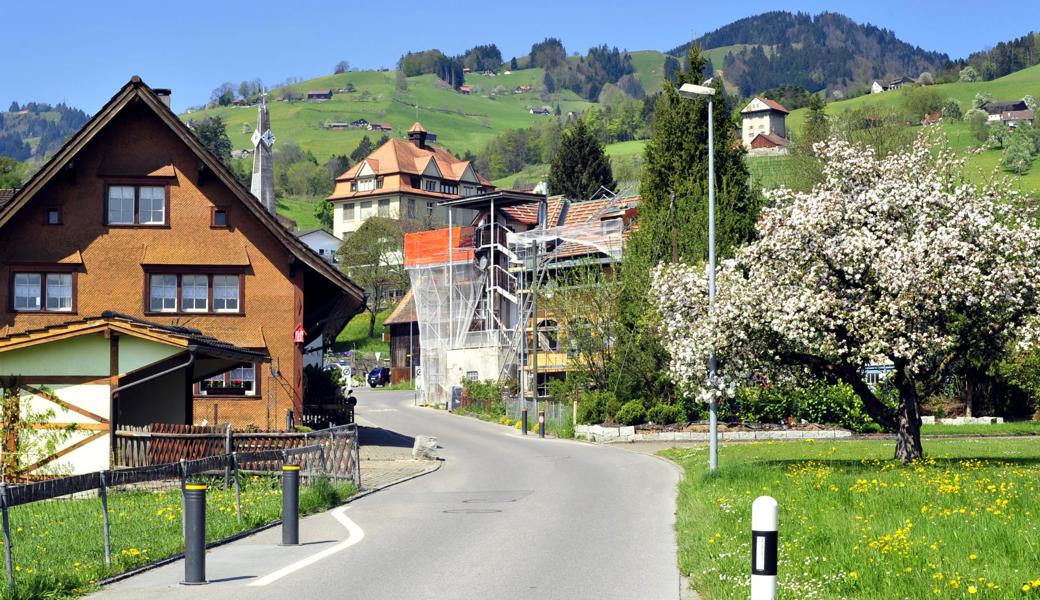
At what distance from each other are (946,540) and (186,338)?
51.2 ft

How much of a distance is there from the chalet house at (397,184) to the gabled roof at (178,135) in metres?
108

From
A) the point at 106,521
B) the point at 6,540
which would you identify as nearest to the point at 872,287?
the point at 106,521

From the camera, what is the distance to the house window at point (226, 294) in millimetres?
38500

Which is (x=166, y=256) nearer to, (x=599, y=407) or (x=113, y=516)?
(x=599, y=407)

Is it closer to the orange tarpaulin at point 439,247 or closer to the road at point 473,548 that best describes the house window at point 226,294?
the road at point 473,548

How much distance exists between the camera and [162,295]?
38.5 metres

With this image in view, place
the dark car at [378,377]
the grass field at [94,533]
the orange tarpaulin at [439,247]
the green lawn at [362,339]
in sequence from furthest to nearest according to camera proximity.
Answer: the green lawn at [362,339], the dark car at [378,377], the orange tarpaulin at [439,247], the grass field at [94,533]

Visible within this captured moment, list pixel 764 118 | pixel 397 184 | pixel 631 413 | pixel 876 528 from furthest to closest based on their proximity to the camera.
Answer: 1. pixel 764 118
2. pixel 397 184
3. pixel 631 413
4. pixel 876 528

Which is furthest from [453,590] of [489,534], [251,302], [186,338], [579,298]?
[579,298]

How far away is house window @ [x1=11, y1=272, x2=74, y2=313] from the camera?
124ft

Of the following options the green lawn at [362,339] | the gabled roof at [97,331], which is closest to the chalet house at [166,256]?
the gabled roof at [97,331]

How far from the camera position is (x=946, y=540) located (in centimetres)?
1352

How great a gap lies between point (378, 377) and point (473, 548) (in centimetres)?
7702

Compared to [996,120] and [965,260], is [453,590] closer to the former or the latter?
[965,260]
